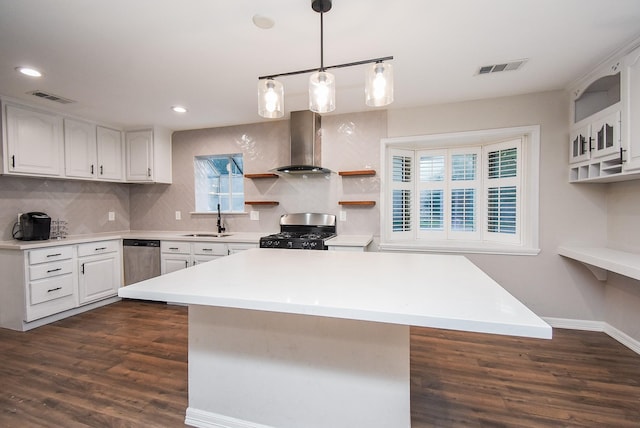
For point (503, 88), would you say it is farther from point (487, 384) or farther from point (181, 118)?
point (181, 118)

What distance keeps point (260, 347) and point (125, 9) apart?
202 centimetres

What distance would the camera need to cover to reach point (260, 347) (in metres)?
1.47

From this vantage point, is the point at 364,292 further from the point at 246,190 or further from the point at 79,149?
the point at 79,149

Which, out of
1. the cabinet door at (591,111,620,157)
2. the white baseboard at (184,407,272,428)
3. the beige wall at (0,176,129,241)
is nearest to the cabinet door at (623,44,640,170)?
the cabinet door at (591,111,620,157)

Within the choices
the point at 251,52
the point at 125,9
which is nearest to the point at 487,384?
the point at 251,52

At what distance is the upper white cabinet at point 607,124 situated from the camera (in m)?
2.01

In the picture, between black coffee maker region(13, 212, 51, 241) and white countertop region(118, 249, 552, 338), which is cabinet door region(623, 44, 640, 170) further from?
black coffee maker region(13, 212, 51, 241)

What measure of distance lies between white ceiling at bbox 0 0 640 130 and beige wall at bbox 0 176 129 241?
1.07 metres

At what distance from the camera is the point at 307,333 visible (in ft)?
4.59

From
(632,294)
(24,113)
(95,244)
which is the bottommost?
(632,294)

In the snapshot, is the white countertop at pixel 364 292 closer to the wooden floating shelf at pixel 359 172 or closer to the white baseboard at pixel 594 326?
the wooden floating shelf at pixel 359 172

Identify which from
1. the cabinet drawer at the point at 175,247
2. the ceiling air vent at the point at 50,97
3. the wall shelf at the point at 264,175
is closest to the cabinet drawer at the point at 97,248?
the cabinet drawer at the point at 175,247

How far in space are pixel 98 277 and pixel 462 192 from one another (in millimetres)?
4546

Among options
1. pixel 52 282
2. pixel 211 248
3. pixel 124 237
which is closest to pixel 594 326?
pixel 211 248
